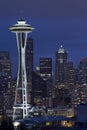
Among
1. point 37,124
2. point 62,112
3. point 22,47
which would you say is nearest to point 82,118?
point 37,124

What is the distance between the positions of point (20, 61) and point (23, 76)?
3.78 meters

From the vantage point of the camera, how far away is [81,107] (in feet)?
385

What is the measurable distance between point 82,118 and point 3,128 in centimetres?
2689

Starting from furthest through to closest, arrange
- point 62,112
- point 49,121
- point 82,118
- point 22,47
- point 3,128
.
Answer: point 62,112
point 22,47
point 49,121
point 82,118
point 3,128

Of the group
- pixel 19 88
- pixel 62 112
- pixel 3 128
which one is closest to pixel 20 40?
pixel 19 88

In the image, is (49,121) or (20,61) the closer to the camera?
(49,121)

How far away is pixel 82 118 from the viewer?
114250 mm

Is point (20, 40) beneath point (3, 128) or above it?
above

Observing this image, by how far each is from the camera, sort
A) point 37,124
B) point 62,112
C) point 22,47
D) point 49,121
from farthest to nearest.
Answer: point 62,112 → point 22,47 → point 49,121 → point 37,124

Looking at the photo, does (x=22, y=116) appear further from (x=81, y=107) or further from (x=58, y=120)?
(x=81, y=107)

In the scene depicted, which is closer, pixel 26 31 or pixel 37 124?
pixel 37 124

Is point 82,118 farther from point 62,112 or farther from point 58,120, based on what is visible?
point 62,112

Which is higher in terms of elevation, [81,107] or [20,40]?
[20,40]

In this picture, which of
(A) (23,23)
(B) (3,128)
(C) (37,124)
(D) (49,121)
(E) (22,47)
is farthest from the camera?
(A) (23,23)
